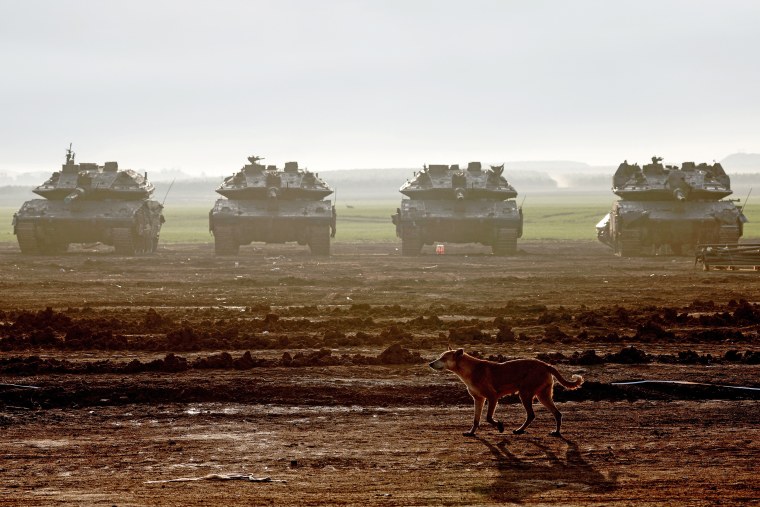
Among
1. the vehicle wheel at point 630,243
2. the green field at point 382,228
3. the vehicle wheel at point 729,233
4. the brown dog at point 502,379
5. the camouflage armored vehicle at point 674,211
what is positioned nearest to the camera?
the brown dog at point 502,379

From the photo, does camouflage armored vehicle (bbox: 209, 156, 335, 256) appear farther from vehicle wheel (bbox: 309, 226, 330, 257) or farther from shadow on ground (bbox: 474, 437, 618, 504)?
shadow on ground (bbox: 474, 437, 618, 504)

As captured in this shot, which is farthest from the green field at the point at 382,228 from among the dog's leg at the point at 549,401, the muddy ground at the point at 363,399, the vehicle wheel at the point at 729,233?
the dog's leg at the point at 549,401

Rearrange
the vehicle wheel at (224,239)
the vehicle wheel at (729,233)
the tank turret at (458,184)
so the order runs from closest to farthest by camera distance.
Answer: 1. the vehicle wheel at (729,233)
2. the vehicle wheel at (224,239)
3. the tank turret at (458,184)

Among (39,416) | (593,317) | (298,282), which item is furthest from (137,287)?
(39,416)

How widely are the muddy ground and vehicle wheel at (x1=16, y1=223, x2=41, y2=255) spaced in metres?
13.9

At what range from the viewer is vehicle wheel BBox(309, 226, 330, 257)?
36188mm

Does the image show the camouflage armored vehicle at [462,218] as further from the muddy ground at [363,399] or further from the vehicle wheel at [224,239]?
the muddy ground at [363,399]

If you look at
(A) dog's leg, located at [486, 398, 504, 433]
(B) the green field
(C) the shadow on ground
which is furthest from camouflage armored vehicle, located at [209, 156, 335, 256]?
(C) the shadow on ground

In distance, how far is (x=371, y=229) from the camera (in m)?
65.5

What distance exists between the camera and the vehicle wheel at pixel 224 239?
3619 cm

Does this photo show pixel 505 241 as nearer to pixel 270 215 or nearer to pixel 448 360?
pixel 270 215

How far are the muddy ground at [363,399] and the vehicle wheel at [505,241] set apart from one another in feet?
42.8

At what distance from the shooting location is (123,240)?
36.5 metres

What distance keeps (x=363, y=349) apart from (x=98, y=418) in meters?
5.02
